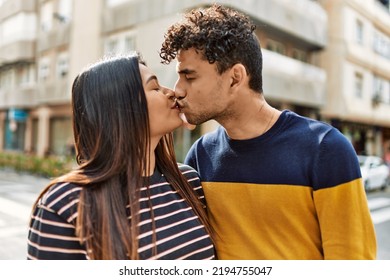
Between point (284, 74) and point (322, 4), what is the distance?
3.51m

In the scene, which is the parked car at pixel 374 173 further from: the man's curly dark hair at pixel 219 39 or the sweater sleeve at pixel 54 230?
the sweater sleeve at pixel 54 230

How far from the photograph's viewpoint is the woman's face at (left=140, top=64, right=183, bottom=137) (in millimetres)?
1414

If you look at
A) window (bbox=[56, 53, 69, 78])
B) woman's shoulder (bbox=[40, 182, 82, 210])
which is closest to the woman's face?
woman's shoulder (bbox=[40, 182, 82, 210])

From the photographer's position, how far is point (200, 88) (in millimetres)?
1515

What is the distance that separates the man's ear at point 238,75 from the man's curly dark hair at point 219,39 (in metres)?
0.02

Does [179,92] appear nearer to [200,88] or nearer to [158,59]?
[200,88]

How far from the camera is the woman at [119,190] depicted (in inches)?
46.1

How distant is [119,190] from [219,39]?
62 centimetres

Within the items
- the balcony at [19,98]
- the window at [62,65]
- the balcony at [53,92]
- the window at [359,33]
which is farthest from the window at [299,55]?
the balcony at [19,98]

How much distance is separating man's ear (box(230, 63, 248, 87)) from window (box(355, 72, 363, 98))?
13883 millimetres

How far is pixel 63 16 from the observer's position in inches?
419

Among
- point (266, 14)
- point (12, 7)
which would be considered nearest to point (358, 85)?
point (266, 14)
